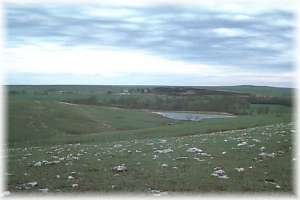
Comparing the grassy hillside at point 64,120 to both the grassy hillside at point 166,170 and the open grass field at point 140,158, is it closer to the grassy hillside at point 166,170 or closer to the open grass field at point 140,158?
the open grass field at point 140,158

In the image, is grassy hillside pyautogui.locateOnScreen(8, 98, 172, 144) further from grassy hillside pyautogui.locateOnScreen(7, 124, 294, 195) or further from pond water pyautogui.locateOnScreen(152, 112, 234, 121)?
grassy hillside pyautogui.locateOnScreen(7, 124, 294, 195)

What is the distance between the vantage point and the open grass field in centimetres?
1104

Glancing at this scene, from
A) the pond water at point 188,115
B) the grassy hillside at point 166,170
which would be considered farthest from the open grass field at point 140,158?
the pond water at point 188,115

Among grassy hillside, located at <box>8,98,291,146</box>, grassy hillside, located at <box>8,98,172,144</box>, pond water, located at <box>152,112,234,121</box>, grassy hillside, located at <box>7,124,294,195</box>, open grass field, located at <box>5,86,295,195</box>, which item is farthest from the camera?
grassy hillside, located at <box>8,98,291,146</box>

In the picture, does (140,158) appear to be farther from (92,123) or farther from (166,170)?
(92,123)

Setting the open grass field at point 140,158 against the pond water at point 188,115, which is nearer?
the open grass field at point 140,158

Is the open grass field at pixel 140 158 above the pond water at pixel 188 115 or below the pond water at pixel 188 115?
below

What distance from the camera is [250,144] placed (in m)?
15.3

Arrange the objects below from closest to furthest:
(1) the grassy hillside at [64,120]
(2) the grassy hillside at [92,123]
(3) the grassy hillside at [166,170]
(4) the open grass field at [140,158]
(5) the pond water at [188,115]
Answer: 1. (3) the grassy hillside at [166,170]
2. (4) the open grass field at [140,158]
3. (1) the grassy hillside at [64,120]
4. (5) the pond water at [188,115]
5. (2) the grassy hillside at [92,123]

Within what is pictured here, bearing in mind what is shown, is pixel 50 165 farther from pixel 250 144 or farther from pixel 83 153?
pixel 250 144

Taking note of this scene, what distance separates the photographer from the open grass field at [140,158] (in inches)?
435

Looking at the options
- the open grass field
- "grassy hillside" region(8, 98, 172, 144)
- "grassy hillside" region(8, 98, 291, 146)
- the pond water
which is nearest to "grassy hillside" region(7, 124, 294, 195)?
the open grass field

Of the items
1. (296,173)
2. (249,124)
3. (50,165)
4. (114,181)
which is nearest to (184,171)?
(114,181)

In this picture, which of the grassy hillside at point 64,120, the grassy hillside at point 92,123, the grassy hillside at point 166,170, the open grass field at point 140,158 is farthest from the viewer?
the grassy hillside at point 92,123
